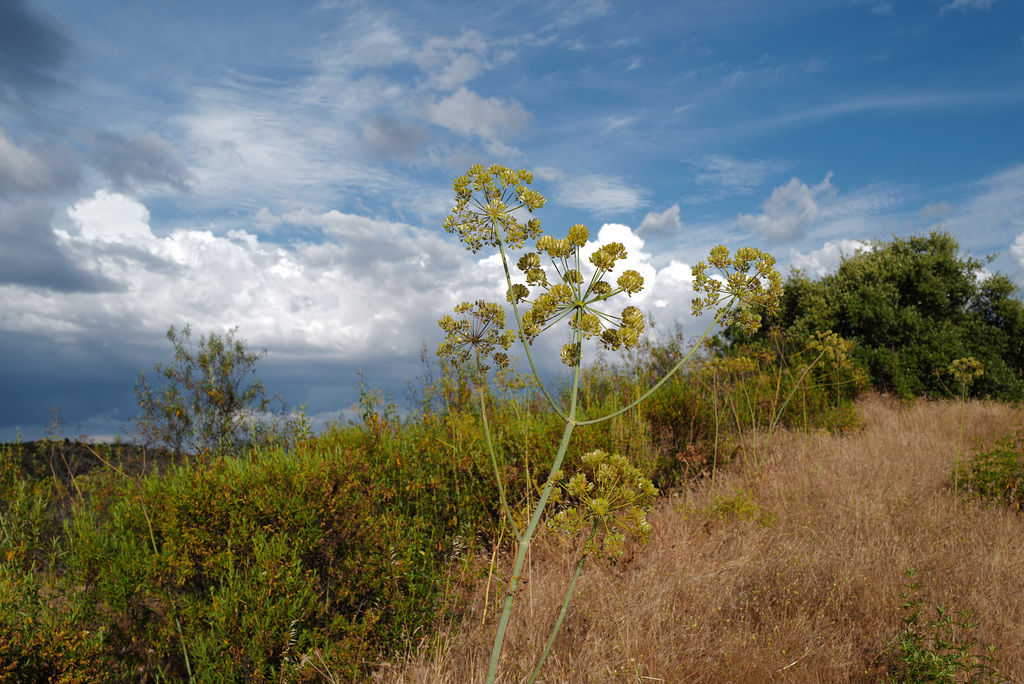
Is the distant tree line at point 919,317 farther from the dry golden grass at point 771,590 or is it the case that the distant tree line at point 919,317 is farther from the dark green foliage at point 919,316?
the dry golden grass at point 771,590

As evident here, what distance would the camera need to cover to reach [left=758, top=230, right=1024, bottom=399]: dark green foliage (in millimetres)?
12492

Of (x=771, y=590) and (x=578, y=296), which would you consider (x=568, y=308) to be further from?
(x=771, y=590)

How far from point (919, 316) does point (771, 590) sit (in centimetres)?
1131

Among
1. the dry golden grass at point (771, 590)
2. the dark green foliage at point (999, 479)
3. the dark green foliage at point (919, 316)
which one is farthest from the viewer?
the dark green foliage at point (919, 316)

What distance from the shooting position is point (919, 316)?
12984 mm

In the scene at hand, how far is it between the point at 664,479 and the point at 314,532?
4.71 meters

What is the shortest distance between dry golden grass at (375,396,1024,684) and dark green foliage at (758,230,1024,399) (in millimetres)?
6617

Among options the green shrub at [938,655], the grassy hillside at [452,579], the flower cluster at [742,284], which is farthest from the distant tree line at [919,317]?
the flower cluster at [742,284]

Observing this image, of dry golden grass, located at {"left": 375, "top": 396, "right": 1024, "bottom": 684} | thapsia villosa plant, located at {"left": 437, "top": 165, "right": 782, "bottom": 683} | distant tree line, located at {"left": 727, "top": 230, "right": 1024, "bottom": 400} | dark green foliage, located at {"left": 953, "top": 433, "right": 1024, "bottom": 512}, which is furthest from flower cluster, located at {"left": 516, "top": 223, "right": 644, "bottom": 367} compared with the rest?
distant tree line, located at {"left": 727, "top": 230, "right": 1024, "bottom": 400}

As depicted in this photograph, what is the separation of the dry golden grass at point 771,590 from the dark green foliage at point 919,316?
6.62 metres

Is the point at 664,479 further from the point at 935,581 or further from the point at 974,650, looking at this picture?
the point at 974,650

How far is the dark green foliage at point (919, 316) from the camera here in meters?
12.5

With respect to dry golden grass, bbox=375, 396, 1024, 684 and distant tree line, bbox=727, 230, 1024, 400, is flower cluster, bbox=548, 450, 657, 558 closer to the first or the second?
dry golden grass, bbox=375, 396, 1024, 684

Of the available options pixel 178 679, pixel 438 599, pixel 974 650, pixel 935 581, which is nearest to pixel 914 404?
pixel 935 581
